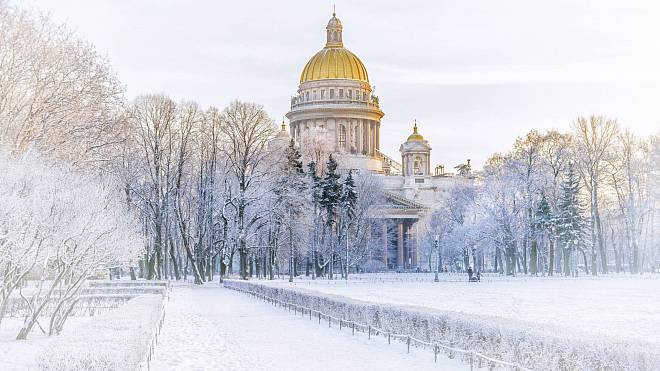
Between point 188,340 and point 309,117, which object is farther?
point 309,117

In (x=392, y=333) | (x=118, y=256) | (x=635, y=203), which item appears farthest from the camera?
(x=635, y=203)

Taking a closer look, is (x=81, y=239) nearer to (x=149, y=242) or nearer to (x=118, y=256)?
(x=118, y=256)

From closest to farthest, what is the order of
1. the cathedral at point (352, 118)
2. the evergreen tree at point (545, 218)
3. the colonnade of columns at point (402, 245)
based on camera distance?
the evergreen tree at point (545, 218)
the colonnade of columns at point (402, 245)
the cathedral at point (352, 118)

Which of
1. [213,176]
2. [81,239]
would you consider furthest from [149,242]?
[81,239]

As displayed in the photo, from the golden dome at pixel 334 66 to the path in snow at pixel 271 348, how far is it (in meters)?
96.1

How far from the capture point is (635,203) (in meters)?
76.7

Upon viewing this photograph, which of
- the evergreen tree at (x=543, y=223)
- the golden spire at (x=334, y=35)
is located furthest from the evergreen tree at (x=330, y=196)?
the golden spire at (x=334, y=35)

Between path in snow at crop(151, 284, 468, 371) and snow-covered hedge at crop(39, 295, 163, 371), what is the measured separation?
1.19 metres

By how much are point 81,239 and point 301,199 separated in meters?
41.5

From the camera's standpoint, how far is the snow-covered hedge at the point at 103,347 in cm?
1212

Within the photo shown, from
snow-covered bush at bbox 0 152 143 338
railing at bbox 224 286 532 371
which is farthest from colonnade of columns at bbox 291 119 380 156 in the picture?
snow-covered bush at bbox 0 152 143 338

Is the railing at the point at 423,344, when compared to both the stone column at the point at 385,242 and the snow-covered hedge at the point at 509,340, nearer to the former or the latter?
the snow-covered hedge at the point at 509,340

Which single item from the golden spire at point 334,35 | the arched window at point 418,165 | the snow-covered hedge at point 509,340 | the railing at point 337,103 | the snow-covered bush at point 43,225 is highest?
the golden spire at point 334,35

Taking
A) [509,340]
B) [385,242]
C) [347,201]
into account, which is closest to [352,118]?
[385,242]
